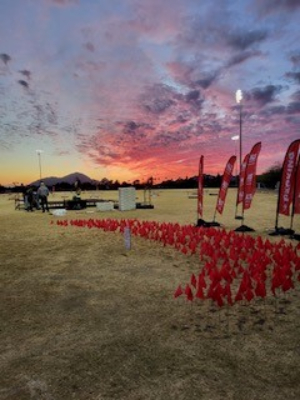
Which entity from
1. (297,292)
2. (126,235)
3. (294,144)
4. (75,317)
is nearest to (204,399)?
(75,317)

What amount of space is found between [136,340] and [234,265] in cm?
353

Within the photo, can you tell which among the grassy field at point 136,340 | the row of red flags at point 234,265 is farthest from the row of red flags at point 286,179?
the grassy field at point 136,340

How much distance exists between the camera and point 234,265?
278 inches

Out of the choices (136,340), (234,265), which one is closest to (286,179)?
(234,265)

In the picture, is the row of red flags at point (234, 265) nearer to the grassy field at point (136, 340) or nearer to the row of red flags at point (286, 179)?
the grassy field at point (136, 340)

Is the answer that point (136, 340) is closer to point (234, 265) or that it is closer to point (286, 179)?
point (234, 265)

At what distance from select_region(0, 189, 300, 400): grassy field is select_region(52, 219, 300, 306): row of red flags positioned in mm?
334

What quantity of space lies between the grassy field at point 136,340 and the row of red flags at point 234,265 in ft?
1.10

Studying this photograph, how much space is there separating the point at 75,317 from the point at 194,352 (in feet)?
7.07

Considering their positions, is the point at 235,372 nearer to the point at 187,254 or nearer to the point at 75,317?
the point at 75,317

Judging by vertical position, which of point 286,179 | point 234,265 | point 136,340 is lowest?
point 136,340

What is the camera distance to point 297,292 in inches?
235

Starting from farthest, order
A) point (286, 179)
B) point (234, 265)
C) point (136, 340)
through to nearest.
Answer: point (286, 179)
point (234, 265)
point (136, 340)

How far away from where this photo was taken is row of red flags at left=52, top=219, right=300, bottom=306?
17.0ft
